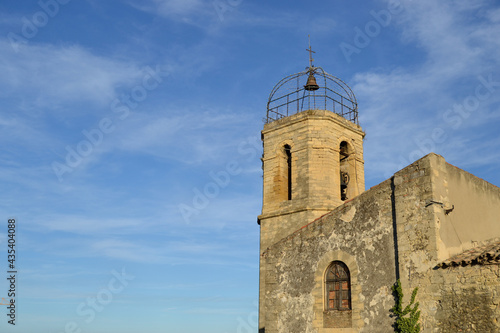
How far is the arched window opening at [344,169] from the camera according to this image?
70.3 feet

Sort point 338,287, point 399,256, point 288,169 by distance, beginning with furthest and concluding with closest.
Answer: point 288,169, point 338,287, point 399,256

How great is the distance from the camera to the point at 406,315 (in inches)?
460

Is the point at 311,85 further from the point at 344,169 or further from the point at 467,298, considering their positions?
the point at 467,298

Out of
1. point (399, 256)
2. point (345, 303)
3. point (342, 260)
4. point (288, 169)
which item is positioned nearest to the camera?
point (399, 256)

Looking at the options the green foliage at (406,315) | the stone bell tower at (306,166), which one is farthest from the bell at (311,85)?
the green foliage at (406,315)

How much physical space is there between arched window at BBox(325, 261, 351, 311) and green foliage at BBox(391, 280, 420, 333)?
5.29ft

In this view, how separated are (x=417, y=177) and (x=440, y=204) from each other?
2.85 feet

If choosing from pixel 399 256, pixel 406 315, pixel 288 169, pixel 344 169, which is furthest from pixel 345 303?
pixel 344 169

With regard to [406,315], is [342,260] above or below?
above

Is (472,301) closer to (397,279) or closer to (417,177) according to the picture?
(397,279)

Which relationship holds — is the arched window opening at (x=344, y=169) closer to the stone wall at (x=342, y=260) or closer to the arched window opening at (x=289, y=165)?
the arched window opening at (x=289, y=165)

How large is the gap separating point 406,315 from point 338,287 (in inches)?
91.4

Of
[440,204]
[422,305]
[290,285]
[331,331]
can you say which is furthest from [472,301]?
[290,285]

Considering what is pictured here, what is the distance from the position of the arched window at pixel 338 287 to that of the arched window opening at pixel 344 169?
25.5 ft
